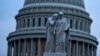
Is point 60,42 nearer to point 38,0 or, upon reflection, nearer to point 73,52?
point 73,52

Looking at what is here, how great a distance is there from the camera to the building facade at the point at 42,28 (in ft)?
383

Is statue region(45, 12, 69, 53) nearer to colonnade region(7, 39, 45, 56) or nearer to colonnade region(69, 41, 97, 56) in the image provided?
colonnade region(7, 39, 45, 56)

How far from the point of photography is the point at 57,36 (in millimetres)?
22297

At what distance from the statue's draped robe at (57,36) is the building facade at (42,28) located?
91.8 m

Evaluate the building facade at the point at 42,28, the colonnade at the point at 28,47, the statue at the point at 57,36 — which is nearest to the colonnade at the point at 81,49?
the building facade at the point at 42,28

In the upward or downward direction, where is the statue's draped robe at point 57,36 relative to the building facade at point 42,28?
downward

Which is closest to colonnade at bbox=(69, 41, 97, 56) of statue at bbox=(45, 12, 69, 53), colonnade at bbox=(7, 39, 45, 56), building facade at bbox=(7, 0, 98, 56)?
building facade at bbox=(7, 0, 98, 56)

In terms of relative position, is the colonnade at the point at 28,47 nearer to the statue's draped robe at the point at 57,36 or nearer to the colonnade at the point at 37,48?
the colonnade at the point at 37,48

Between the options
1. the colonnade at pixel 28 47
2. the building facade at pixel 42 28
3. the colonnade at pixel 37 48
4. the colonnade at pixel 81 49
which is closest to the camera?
the colonnade at pixel 28 47

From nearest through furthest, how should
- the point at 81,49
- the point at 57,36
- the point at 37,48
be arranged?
1. the point at 57,36
2. the point at 37,48
3. the point at 81,49

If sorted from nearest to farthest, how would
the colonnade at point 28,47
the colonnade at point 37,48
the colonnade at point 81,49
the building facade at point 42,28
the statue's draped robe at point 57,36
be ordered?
the statue's draped robe at point 57,36
the colonnade at point 28,47
the colonnade at point 37,48
the colonnade at point 81,49
the building facade at point 42,28

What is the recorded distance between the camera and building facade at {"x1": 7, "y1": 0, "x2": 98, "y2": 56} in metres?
117

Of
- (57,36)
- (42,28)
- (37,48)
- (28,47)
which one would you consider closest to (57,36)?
(57,36)

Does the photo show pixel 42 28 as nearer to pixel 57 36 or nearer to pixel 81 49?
pixel 81 49
